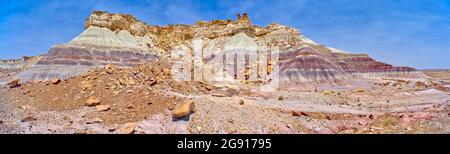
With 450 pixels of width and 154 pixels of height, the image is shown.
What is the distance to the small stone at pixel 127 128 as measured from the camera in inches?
337

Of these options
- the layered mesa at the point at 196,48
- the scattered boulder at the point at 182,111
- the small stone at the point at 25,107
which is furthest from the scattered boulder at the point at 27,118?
the layered mesa at the point at 196,48

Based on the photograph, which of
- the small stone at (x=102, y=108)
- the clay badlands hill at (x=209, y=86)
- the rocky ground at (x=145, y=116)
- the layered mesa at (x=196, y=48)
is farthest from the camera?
the layered mesa at (x=196, y=48)

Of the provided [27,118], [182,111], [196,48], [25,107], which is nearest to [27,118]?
[27,118]

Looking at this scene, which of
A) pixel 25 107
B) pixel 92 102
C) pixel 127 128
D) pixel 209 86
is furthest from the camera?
pixel 209 86

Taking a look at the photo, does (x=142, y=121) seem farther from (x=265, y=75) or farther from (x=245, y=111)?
(x=265, y=75)

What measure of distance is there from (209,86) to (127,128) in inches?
489

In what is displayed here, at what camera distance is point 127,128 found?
8805 mm

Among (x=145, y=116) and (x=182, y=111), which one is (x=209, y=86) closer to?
(x=145, y=116)

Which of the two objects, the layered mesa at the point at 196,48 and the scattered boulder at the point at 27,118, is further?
the layered mesa at the point at 196,48

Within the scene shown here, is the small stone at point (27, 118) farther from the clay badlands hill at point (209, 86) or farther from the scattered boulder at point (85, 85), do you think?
the scattered boulder at point (85, 85)

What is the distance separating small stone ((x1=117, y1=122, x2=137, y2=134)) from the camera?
337 inches

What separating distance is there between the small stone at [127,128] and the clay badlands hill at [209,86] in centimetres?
5

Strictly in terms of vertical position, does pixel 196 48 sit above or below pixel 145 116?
above
